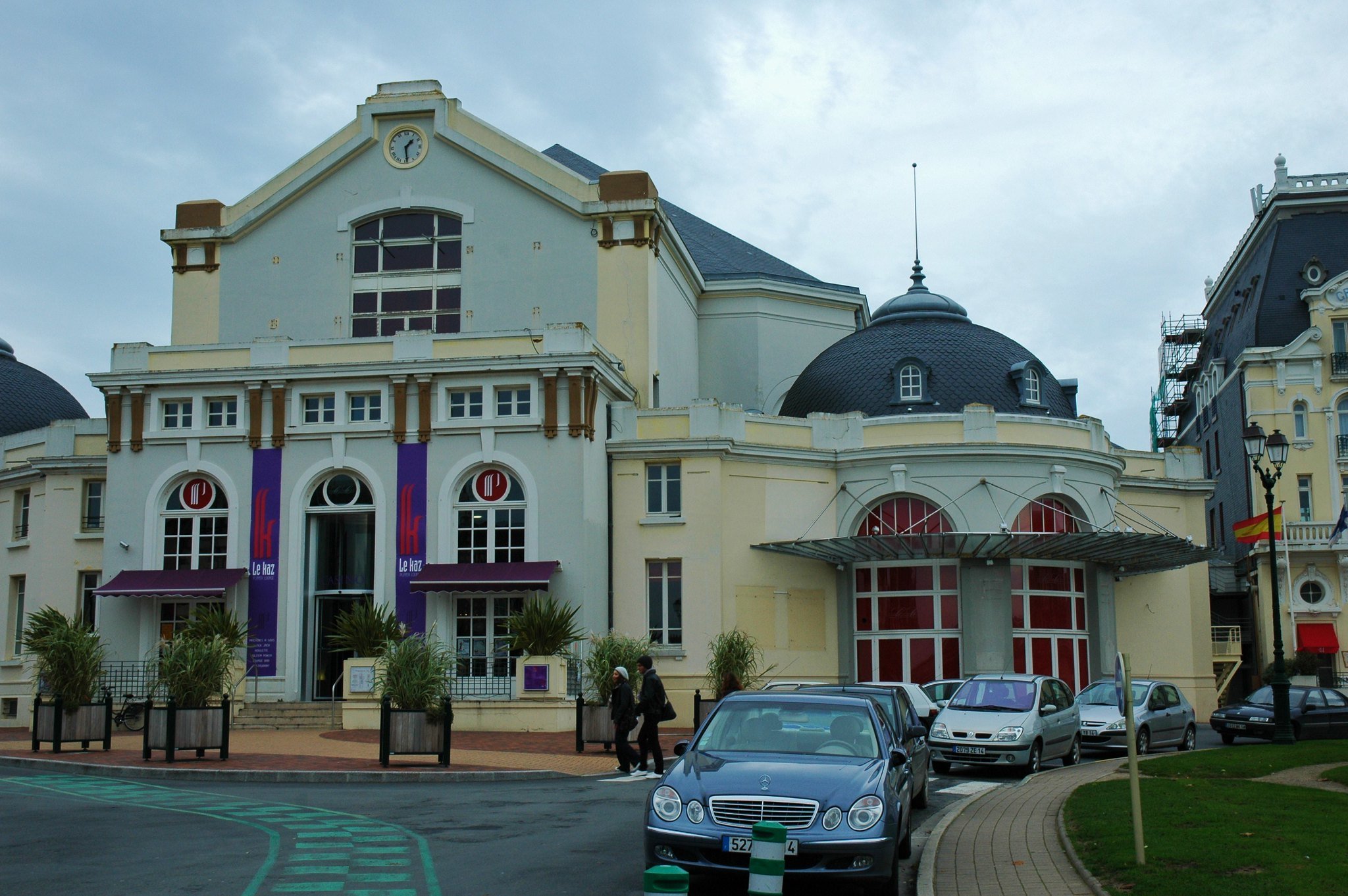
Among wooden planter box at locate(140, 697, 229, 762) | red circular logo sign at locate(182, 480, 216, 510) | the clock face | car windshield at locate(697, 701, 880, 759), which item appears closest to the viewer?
car windshield at locate(697, 701, 880, 759)

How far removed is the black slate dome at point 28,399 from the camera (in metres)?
47.2

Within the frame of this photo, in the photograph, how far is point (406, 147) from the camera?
3878cm

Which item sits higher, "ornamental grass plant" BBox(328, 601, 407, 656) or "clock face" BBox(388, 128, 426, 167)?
"clock face" BBox(388, 128, 426, 167)

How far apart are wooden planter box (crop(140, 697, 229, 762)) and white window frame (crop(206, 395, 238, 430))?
14.2 metres

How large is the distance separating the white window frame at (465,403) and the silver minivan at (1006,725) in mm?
15367

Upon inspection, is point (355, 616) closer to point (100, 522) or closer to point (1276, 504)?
point (100, 522)

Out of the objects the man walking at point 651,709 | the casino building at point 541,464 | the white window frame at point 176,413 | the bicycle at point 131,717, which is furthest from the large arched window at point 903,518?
the bicycle at point 131,717

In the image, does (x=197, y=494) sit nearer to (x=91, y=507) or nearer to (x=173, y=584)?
(x=173, y=584)

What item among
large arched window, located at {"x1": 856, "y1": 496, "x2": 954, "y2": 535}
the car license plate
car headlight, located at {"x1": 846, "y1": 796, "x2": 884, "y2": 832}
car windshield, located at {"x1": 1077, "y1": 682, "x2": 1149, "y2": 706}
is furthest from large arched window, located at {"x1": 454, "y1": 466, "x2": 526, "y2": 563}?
the car license plate

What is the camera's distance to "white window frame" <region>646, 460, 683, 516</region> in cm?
3547

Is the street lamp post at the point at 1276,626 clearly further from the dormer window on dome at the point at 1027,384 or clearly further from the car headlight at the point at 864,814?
the car headlight at the point at 864,814

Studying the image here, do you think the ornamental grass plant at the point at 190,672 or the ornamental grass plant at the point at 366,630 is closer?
the ornamental grass plant at the point at 190,672

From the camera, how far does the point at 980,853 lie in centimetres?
1243

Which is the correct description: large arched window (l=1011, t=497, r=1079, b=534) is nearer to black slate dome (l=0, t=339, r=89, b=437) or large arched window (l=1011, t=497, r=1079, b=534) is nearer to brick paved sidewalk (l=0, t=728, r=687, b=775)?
brick paved sidewalk (l=0, t=728, r=687, b=775)
